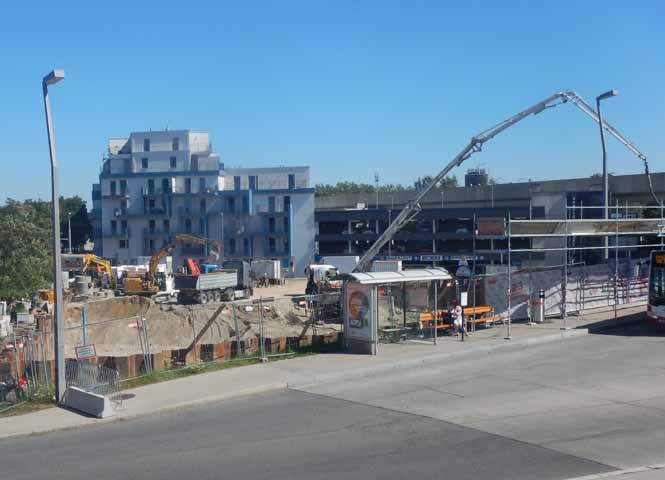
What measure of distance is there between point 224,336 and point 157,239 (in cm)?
6338

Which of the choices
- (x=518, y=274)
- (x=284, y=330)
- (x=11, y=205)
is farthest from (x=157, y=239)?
(x=518, y=274)

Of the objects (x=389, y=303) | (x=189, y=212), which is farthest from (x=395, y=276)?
(x=189, y=212)

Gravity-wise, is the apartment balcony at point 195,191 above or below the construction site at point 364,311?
above

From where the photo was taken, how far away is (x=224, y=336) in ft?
91.4

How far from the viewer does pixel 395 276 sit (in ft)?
68.6

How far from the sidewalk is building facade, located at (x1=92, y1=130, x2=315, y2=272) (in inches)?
2388

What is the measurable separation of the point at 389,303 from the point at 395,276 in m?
3.55

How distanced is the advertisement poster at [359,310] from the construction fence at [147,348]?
1281mm

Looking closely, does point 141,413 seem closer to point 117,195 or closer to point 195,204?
point 195,204

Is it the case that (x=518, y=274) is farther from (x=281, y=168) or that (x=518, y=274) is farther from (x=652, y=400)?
(x=281, y=168)

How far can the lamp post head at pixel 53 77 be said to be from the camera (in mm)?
13953

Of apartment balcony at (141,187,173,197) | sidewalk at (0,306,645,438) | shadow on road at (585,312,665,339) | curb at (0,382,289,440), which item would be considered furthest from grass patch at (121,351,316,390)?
apartment balcony at (141,187,173,197)

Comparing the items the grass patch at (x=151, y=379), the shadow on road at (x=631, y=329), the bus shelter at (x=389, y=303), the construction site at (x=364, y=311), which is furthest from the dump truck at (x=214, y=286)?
the shadow on road at (x=631, y=329)

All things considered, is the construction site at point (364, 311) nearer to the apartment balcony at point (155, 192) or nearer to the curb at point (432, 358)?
the curb at point (432, 358)
